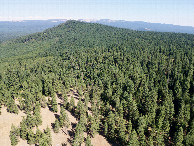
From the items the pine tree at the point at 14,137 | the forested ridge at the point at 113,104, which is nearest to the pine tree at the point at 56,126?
the forested ridge at the point at 113,104

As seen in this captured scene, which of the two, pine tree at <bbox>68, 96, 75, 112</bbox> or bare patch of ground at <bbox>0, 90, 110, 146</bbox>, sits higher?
pine tree at <bbox>68, 96, 75, 112</bbox>

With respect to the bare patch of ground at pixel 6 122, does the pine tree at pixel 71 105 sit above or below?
above

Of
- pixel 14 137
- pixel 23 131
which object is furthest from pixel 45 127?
pixel 14 137

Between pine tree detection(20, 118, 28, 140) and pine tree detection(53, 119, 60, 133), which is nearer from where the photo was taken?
pine tree detection(20, 118, 28, 140)

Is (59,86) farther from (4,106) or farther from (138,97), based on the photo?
(138,97)

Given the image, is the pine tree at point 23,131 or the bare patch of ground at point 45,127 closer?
the pine tree at point 23,131

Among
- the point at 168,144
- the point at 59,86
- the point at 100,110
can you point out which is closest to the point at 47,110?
the point at 59,86

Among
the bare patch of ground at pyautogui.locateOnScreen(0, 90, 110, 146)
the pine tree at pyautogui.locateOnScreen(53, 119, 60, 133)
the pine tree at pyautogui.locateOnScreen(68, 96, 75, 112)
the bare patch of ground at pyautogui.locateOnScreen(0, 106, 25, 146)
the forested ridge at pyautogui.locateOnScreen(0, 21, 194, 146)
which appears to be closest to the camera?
the bare patch of ground at pyautogui.locateOnScreen(0, 106, 25, 146)

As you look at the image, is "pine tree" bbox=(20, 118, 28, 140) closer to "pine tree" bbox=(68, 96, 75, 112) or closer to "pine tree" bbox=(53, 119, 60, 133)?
"pine tree" bbox=(53, 119, 60, 133)

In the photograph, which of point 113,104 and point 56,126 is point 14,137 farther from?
point 113,104

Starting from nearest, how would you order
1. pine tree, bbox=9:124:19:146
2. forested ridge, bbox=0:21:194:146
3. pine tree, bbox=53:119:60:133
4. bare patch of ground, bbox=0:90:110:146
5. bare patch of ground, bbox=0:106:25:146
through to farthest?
pine tree, bbox=9:124:19:146
bare patch of ground, bbox=0:106:25:146
bare patch of ground, bbox=0:90:110:146
forested ridge, bbox=0:21:194:146
pine tree, bbox=53:119:60:133

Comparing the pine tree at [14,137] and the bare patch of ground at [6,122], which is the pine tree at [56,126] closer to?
the bare patch of ground at [6,122]

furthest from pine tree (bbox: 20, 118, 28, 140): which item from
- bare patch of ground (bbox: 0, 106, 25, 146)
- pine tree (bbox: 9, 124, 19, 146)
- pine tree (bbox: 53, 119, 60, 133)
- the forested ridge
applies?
pine tree (bbox: 53, 119, 60, 133)
